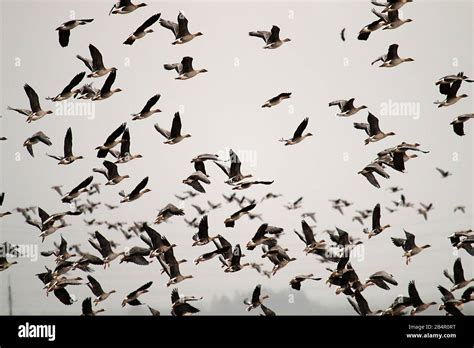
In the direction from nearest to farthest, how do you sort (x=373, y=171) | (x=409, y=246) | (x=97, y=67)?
(x=373, y=171)
(x=97, y=67)
(x=409, y=246)

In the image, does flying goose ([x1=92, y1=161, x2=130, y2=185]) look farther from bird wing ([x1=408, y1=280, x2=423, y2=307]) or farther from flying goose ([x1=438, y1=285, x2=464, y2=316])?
flying goose ([x1=438, y1=285, x2=464, y2=316])

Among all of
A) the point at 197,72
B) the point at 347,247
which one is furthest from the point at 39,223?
the point at 347,247

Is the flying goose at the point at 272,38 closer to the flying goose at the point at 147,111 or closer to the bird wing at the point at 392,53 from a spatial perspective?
the bird wing at the point at 392,53

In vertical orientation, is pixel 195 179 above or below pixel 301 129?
below

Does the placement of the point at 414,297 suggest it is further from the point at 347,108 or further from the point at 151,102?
the point at 151,102

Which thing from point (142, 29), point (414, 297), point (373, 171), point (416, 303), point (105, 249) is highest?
point (142, 29)

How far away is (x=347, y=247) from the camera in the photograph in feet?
51.5

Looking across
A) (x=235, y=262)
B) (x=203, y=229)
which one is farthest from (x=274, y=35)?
(x=235, y=262)

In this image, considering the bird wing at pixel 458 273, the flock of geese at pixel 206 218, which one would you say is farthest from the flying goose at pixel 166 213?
the bird wing at pixel 458 273

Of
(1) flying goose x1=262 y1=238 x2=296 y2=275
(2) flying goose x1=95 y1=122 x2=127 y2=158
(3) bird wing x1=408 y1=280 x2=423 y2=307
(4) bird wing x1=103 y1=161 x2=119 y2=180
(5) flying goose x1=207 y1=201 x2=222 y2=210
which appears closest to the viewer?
(1) flying goose x1=262 y1=238 x2=296 y2=275

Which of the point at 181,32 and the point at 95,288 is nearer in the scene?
→ the point at 181,32

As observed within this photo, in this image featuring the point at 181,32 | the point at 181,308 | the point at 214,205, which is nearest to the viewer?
the point at 181,308

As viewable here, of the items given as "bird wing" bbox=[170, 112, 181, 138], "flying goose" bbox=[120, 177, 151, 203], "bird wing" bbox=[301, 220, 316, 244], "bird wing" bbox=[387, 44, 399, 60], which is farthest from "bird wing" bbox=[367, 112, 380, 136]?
"flying goose" bbox=[120, 177, 151, 203]
